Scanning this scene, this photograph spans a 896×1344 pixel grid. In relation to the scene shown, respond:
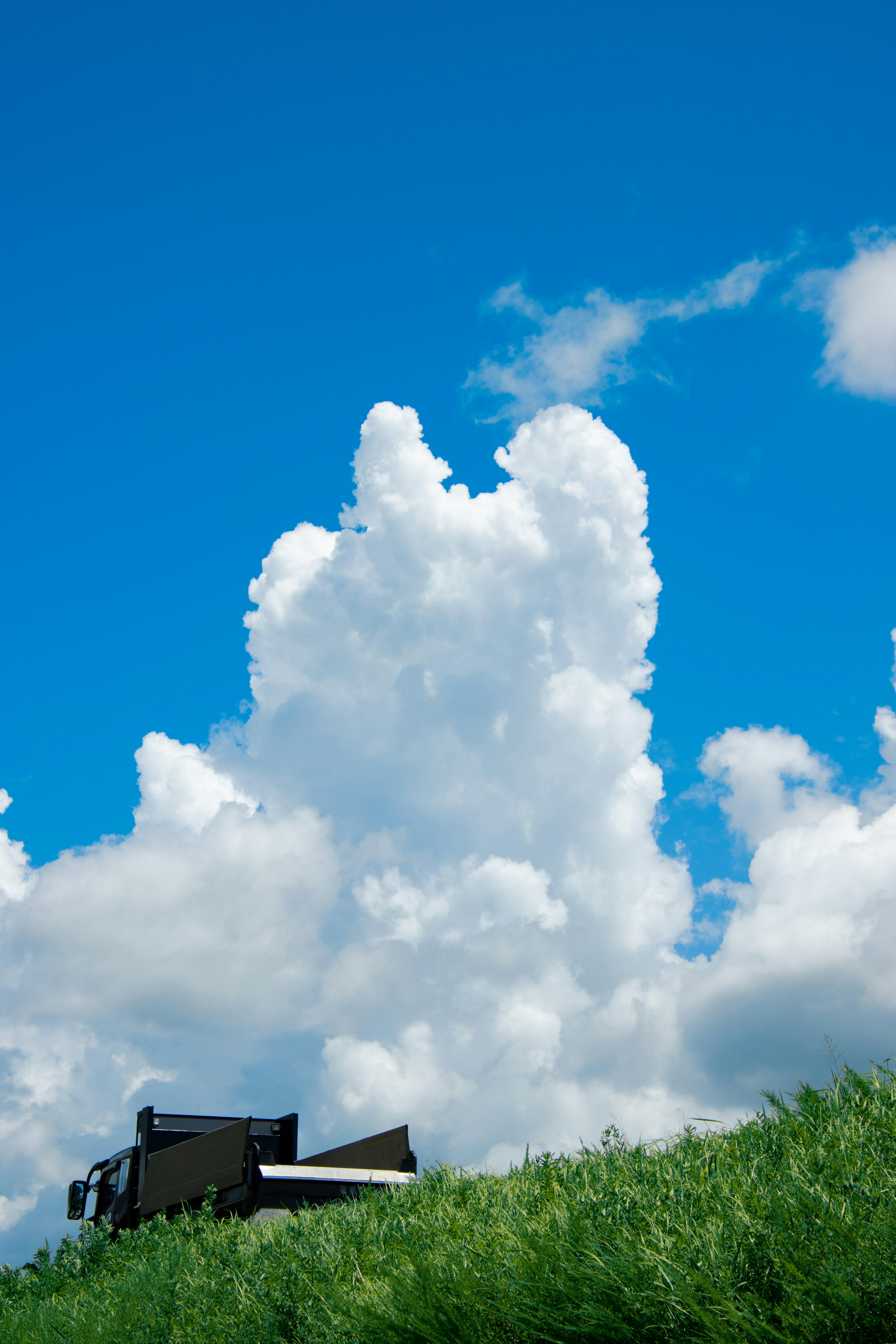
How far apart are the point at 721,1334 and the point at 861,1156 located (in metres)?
2.09

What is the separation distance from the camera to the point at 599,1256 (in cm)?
577

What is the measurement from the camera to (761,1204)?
576 cm

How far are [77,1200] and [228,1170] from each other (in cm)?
691

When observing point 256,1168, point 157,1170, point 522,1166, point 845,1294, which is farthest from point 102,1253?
point 845,1294

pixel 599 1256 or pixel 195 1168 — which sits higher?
pixel 195 1168

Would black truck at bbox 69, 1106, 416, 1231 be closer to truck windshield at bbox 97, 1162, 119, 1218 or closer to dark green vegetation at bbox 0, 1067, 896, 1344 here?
truck windshield at bbox 97, 1162, 119, 1218

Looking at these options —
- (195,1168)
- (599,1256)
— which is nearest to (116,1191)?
(195,1168)

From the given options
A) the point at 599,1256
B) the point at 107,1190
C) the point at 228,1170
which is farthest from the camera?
the point at 107,1190

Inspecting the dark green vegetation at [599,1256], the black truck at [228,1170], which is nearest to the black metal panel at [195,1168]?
the black truck at [228,1170]

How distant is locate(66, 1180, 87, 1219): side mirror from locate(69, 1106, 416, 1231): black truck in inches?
0.6

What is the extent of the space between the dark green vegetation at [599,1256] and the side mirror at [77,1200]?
9.13 m

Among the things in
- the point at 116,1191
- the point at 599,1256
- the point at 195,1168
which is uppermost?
the point at 195,1168

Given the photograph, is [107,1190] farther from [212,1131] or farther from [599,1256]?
[599,1256]

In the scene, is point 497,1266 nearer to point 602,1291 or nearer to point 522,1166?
point 602,1291
